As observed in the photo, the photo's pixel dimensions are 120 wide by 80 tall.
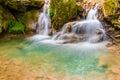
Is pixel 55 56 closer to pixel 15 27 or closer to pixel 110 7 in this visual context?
pixel 110 7

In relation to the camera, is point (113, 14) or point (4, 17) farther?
point (4, 17)

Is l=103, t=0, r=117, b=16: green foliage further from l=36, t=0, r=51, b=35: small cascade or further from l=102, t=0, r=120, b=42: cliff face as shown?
l=36, t=0, r=51, b=35: small cascade

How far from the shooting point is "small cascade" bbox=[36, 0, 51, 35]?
37.4 ft

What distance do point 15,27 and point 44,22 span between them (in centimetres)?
150

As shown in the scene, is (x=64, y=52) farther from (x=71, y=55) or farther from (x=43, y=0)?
(x=43, y=0)

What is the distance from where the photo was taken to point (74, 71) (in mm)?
6977

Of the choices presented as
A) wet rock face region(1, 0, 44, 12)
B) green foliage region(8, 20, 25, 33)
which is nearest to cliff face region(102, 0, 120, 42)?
wet rock face region(1, 0, 44, 12)

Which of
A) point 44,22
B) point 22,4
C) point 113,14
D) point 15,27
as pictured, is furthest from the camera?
point 44,22

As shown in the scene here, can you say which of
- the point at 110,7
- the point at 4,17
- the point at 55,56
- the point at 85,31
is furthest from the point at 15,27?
the point at 110,7

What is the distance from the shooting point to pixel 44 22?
11539mm

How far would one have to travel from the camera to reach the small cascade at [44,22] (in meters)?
11.4

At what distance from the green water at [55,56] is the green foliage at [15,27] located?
1077mm

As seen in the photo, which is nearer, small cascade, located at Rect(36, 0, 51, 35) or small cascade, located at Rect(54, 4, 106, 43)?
small cascade, located at Rect(54, 4, 106, 43)

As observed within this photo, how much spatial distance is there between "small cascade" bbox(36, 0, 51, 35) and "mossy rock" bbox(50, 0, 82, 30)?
0.73 metres
